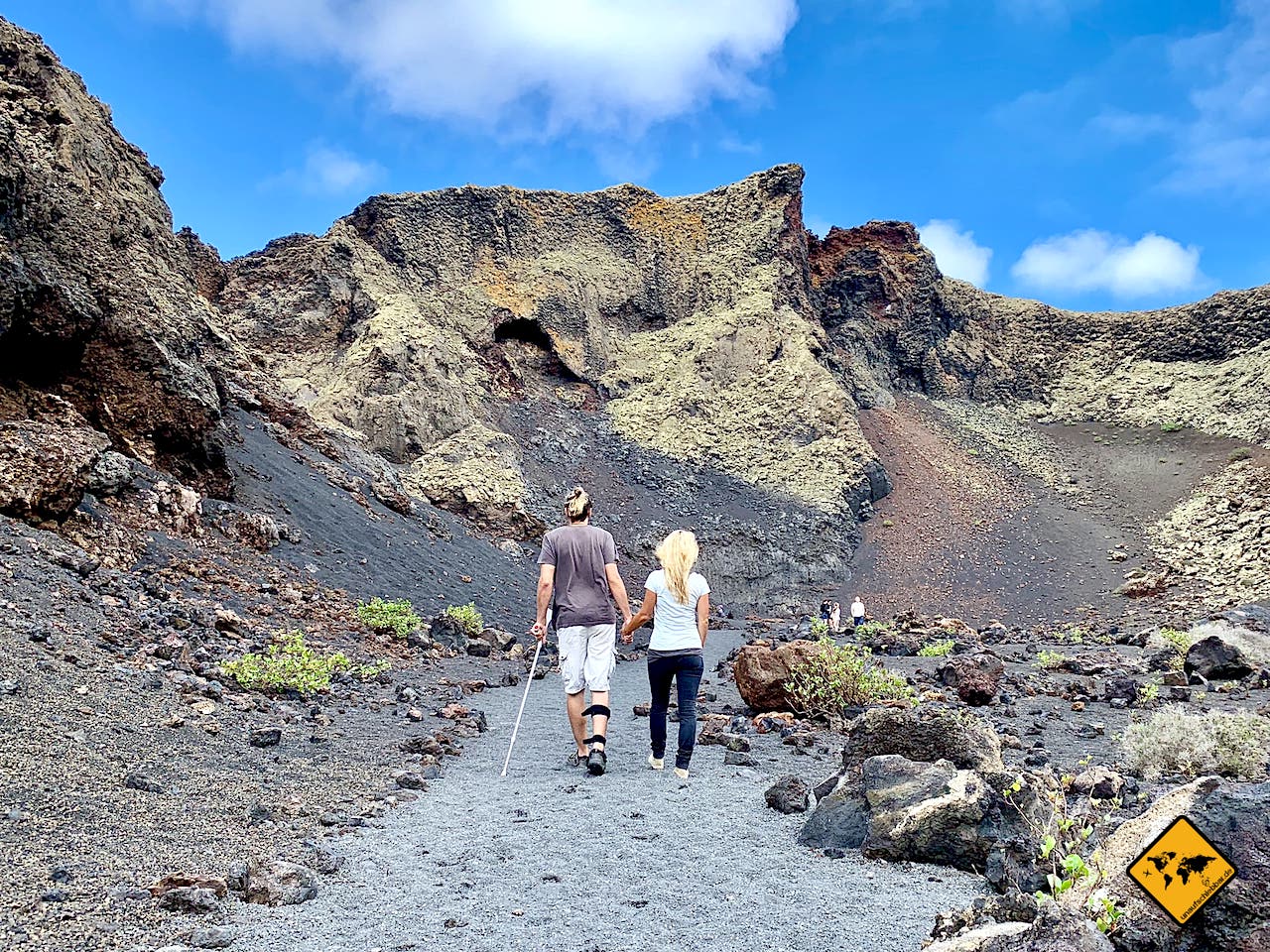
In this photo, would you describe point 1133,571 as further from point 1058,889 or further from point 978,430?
point 1058,889

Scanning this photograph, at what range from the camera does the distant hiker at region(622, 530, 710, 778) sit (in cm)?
598

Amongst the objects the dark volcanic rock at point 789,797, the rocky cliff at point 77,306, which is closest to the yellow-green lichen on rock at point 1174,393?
the dark volcanic rock at point 789,797

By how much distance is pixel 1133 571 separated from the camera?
30.9m

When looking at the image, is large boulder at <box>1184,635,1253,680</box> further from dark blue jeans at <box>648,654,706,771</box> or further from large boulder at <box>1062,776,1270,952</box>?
large boulder at <box>1062,776,1270,952</box>

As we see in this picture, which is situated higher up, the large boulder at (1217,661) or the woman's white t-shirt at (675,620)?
the woman's white t-shirt at (675,620)

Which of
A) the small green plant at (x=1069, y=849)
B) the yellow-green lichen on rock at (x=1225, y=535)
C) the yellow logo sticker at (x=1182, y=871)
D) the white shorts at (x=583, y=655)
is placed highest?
the yellow-green lichen on rock at (x=1225, y=535)

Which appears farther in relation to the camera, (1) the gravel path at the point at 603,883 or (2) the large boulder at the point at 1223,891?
(1) the gravel path at the point at 603,883

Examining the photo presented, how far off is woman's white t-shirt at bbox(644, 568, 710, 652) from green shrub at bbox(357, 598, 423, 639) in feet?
24.8

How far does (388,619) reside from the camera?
12922 mm

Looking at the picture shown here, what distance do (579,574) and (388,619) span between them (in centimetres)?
749

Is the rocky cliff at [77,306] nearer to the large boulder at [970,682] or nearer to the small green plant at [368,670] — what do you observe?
the small green plant at [368,670]

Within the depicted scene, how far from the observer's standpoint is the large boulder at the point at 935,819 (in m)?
3.78

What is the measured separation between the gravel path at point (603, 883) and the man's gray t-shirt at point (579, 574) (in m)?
1.26

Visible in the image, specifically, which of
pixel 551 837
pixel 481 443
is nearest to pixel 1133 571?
pixel 481 443
